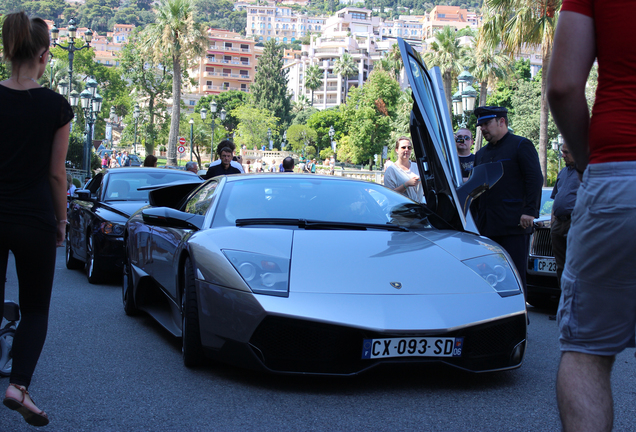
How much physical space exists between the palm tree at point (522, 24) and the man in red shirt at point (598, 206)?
1824cm

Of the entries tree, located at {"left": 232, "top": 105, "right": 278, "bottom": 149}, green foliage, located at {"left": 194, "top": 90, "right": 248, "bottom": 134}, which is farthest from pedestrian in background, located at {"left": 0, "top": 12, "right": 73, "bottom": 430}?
green foliage, located at {"left": 194, "top": 90, "right": 248, "bottom": 134}

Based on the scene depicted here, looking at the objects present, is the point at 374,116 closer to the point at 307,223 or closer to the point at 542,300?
the point at 542,300

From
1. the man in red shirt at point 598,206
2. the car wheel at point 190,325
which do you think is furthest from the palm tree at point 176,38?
the man in red shirt at point 598,206

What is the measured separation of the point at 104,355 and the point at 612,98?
369cm

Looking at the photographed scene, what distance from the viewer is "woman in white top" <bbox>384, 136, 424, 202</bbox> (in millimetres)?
7430

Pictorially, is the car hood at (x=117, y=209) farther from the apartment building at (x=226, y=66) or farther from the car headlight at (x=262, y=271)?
the apartment building at (x=226, y=66)

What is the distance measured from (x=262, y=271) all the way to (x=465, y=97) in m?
16.4

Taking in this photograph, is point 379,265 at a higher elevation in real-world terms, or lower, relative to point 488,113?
lower

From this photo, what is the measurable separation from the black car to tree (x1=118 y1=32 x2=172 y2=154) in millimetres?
60552

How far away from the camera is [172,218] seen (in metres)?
4.61

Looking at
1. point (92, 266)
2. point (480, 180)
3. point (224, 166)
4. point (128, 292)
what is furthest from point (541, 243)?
point (92, 266)

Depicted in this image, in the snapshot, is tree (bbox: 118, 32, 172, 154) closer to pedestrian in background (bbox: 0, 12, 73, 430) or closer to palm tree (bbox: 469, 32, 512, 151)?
palm tree (bbox: 469, 32, 512, 151)

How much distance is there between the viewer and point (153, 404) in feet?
11.3

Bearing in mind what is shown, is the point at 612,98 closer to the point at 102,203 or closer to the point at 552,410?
the point at 552,410
